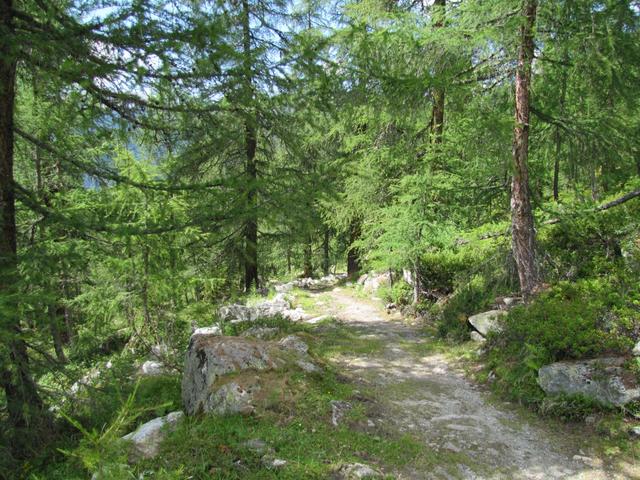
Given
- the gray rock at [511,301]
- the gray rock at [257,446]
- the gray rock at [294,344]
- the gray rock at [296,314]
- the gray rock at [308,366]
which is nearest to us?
the gray rock at [257,446]

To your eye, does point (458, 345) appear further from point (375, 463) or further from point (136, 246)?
point (136, 246)

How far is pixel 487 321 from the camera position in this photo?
7.95 metres

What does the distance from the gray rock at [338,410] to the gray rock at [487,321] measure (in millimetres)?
3534

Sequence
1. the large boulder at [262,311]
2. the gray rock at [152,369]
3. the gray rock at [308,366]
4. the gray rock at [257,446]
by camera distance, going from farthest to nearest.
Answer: the large boulder at [262,311] < the gray rock at [152,369] < the gray rock at [308,366] < the gray rock at [257,446]

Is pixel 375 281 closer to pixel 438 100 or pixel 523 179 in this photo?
pixel 438 100

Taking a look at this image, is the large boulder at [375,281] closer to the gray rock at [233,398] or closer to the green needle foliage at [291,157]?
the green needle foliage at [291,157]

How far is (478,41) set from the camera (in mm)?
6328

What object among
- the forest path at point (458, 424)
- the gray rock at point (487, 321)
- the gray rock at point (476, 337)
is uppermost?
the gray rock at point (487, 321)

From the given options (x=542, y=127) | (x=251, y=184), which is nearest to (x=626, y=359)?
(x=542, y=127)

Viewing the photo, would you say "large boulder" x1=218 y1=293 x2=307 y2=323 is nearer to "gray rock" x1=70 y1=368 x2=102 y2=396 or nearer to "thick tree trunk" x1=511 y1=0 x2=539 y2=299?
"gray rock" x1=70 y1=368 x2=102 y2=396

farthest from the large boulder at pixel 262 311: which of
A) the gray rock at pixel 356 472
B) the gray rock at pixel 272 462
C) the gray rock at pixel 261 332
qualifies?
the gray rock at pixel 356 472

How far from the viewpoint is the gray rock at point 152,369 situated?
7434 mm

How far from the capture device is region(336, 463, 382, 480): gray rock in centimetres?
395

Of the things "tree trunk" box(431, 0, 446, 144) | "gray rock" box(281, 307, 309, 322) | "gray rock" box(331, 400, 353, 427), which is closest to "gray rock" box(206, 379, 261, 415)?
"gray rock" box(331, 400, 353, 427)
